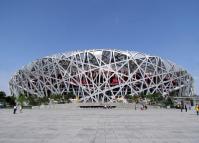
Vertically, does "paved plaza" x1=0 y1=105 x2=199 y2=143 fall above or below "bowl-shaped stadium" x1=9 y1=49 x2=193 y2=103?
below

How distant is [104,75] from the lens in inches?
3317

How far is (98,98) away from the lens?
83.2 metres

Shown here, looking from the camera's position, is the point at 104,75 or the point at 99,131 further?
the point at 104,75

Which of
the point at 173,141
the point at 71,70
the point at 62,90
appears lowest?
the point at 173,141

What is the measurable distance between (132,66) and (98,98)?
1368cm

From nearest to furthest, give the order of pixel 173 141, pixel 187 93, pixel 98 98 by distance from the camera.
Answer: pixel 173 141 → pixel 98 98 → pixel 187 93

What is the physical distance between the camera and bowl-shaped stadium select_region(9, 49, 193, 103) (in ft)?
275

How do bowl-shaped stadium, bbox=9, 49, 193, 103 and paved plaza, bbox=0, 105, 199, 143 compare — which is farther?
bowl-shaped stadium, bbox=9, 49, 193, 103

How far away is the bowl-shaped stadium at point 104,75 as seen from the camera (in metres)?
83.8

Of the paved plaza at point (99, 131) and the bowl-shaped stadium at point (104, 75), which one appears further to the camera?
the bowl-shaped stadium at point (104, 75)

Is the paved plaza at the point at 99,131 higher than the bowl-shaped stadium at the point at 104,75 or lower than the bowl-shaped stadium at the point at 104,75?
lower

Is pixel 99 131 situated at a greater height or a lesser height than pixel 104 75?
lesser

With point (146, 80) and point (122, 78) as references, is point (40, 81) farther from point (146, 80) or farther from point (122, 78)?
point (146, 80)

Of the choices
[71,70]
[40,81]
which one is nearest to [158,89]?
[71,70]
